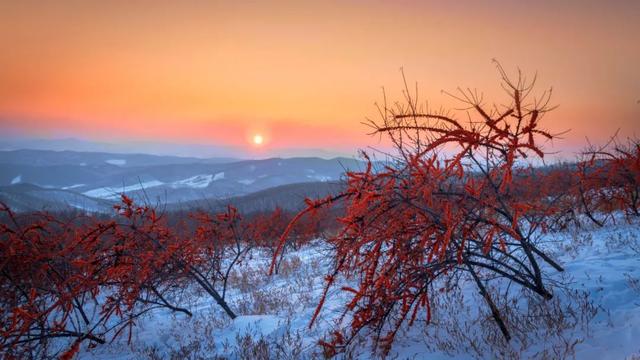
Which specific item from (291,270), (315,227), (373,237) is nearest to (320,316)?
(373,237)

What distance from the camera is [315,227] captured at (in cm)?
1872

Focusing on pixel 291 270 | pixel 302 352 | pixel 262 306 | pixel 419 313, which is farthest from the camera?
pixel 291 270

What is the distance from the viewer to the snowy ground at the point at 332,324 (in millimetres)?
3256

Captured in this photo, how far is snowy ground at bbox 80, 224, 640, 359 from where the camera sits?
3.26 metres

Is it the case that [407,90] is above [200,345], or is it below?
above

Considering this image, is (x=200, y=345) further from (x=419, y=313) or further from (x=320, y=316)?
(x=419, y=313)

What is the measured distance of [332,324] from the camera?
4.96 m

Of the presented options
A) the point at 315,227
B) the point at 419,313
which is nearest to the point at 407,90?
the point at 419,313

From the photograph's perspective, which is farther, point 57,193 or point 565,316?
point 57,193

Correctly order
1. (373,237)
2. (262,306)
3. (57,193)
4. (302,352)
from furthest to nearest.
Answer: (57,193)
(262,306)
(302,352)
(373,237)

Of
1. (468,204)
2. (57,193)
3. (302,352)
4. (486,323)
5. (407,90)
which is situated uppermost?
(407,90)

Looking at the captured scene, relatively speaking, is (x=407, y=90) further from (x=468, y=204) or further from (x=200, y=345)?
(x=200, y=345)

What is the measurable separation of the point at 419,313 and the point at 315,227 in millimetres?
14111

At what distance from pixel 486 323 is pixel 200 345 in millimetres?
3886
